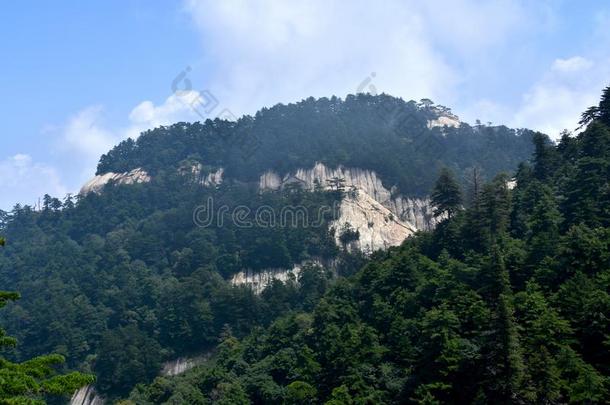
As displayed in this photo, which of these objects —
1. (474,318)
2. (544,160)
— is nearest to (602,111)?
(544,160)

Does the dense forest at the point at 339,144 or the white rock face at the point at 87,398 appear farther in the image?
the dense forest at the point at 339,144

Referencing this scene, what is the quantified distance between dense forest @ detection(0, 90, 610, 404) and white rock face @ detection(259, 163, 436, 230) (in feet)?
6.55

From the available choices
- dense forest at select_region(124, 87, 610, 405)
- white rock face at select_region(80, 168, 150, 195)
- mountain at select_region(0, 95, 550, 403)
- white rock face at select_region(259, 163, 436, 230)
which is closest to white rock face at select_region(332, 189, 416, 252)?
mountain at select_region(0, 95, 550, 403)

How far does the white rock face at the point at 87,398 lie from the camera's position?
84.1 m

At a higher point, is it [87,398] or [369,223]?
[369,223]

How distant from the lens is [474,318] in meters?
42.0

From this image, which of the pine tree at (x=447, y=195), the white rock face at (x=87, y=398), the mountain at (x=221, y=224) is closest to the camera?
the pine tree at (x=447, y=195)

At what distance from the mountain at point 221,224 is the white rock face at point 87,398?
7.57ft

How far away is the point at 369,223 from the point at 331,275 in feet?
53.0

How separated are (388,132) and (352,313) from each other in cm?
8948

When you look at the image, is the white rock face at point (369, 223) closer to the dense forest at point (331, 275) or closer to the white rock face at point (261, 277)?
the dense forest at point (331, 275)

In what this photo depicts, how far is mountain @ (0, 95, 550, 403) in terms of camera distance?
92.6m

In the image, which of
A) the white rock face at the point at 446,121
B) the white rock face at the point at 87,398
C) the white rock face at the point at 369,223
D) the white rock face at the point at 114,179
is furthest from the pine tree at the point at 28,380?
the white rock face at the point at 446,121

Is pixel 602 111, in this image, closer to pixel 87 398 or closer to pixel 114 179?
pixel 87 398
